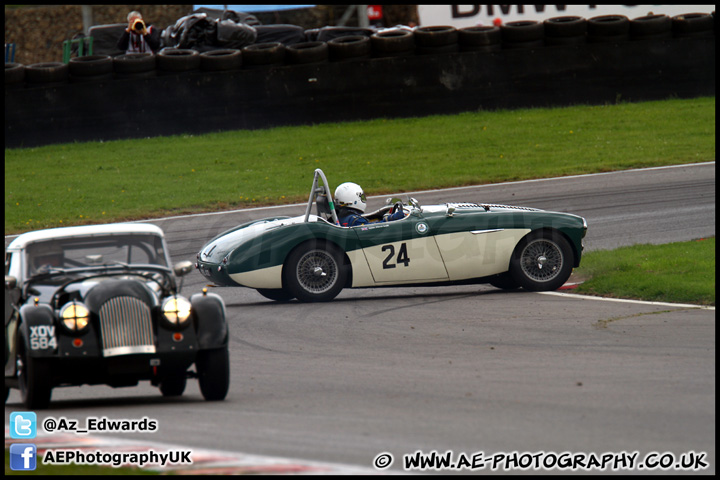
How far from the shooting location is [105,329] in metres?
6.69

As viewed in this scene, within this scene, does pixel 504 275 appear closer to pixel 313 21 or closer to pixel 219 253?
pixel 219 253

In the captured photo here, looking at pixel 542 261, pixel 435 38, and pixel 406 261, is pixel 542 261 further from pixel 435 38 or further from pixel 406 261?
pixel 435 38

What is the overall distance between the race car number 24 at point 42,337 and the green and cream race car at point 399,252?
4595 mm

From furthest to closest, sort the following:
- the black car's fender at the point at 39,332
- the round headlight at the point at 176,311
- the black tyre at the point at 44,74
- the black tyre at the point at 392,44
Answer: the black tyre at the point at 392,44 < the black tyre at the point at 44,74 < the round headlight at the point at 176,311 < the black car's fender at the point at 39,332

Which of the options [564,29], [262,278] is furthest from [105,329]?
[564,29]

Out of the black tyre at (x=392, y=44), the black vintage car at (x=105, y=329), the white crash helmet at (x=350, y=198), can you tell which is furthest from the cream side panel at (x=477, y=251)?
the black tyre at (x=392, y=44)

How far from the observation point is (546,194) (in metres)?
17.6

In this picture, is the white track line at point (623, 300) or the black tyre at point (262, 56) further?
the black tyre at point (262, 56)

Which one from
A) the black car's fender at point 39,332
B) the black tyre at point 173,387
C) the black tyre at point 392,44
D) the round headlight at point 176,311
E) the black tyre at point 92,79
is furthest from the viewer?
the black tyre at point 392,44

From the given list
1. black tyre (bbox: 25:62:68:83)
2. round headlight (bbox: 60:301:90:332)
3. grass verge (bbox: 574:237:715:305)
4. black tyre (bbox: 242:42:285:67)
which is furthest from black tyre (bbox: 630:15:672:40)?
round headlight (bbox: 60:301:90:332)

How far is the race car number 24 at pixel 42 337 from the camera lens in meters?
6.55

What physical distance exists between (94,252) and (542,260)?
584cm

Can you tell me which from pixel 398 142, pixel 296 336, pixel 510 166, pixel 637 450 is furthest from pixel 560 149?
pixel 637 450

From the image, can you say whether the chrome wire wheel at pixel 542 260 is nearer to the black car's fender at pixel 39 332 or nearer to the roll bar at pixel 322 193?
the roll bar at pixel 322 193
